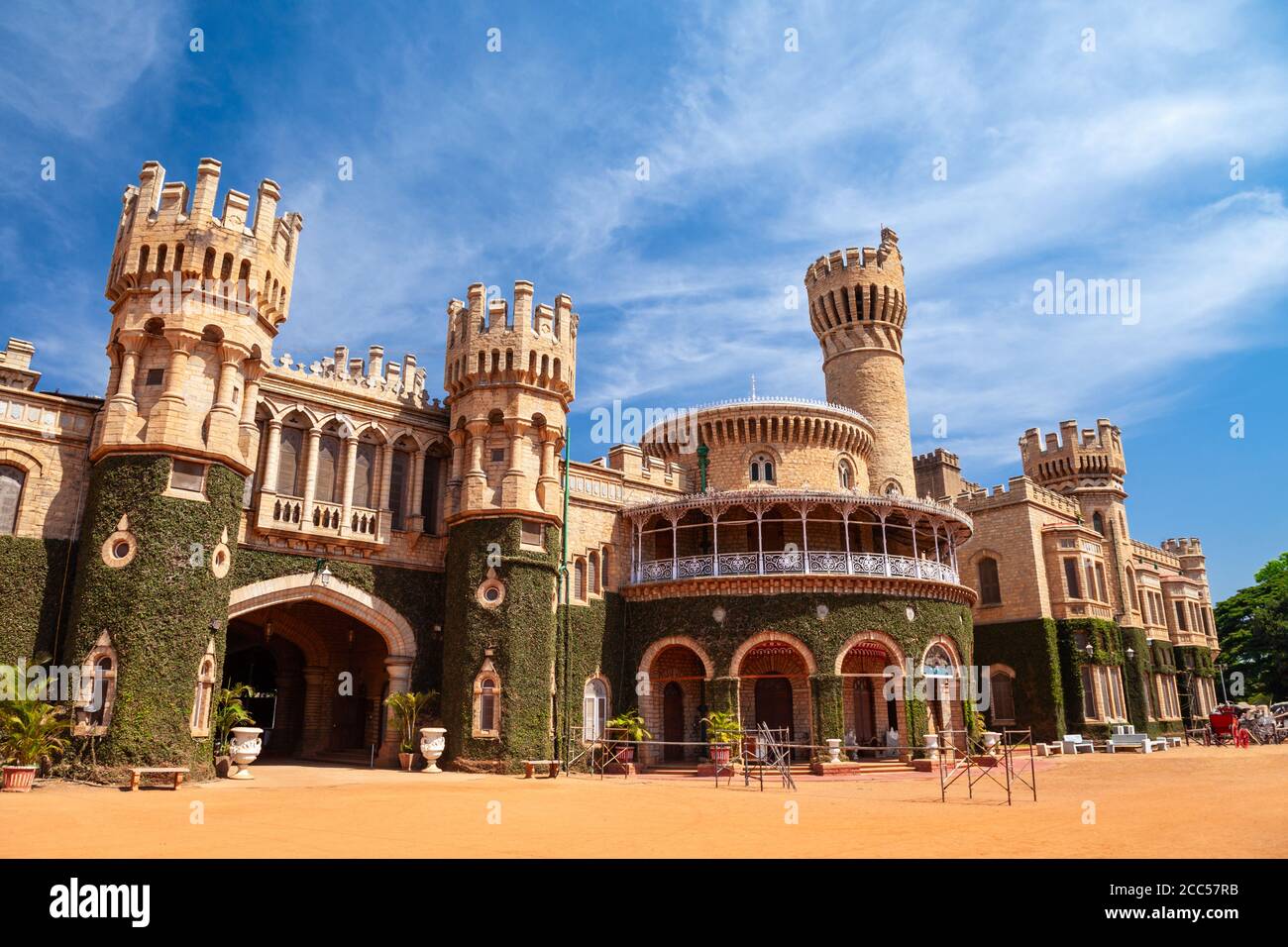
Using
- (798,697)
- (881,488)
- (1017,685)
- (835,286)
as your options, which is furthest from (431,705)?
(835,286)

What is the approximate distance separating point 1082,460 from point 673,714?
30.6m

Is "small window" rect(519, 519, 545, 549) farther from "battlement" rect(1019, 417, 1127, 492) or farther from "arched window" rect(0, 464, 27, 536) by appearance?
"battlement" rect(1019, 417, 1127, 492)

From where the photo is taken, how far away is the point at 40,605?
20.2m

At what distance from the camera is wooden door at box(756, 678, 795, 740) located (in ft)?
99.0

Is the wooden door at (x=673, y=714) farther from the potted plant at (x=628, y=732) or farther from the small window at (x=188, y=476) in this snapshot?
the small window at (x=188, y=476)

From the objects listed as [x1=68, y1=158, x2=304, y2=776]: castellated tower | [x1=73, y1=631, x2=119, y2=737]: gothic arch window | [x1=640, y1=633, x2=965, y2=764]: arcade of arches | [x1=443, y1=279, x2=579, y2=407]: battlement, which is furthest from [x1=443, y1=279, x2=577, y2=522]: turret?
[x1=73, y1=631, x2=119, y2=737]: gothic arch window

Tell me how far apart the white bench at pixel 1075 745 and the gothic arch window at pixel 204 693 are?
33.3 metres

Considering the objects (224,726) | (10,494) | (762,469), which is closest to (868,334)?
(762,469)

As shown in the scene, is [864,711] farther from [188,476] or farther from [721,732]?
[188,476]

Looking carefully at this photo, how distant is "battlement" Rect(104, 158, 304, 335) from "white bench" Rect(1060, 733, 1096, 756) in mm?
35146

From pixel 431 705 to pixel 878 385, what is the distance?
27825 millimetres

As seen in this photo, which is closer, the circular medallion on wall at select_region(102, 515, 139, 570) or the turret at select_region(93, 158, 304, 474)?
the circular medallion on wall at select_region(102, 515, 139, 570)

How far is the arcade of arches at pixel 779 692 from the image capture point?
28359mm

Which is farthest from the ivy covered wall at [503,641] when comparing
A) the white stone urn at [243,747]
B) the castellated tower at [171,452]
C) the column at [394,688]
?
the castellated tower at [171,452]
